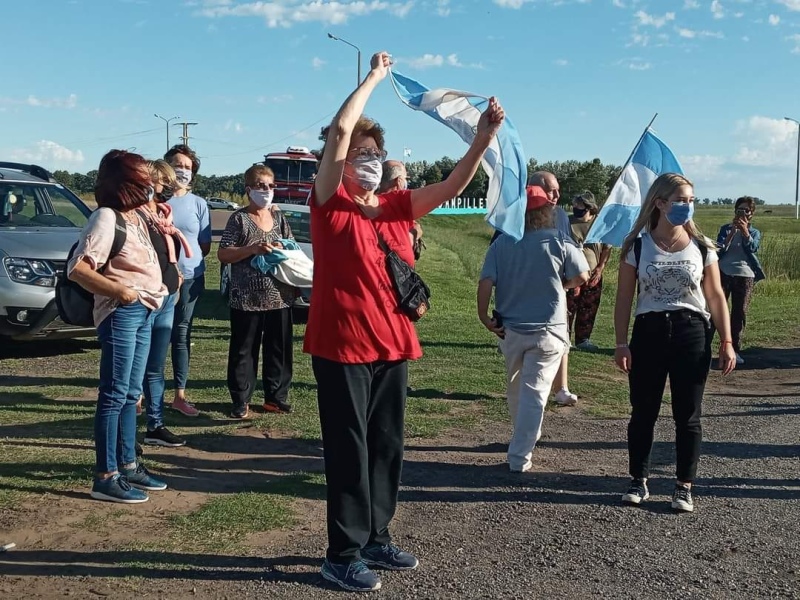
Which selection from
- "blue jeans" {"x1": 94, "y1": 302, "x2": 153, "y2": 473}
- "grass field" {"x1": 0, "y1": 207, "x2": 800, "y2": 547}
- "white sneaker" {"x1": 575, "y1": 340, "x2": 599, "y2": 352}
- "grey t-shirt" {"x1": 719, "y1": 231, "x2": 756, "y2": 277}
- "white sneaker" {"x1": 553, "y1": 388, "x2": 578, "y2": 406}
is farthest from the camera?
"white sneaker" {"x1": 575, "y1": 340, "x2": 599, "y2": 352}

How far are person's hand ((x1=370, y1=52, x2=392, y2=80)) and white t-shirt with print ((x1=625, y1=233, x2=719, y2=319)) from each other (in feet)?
7.21

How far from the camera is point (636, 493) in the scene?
18.2 feet

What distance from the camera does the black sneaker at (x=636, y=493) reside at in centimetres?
552

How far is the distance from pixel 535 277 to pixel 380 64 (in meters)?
2.56

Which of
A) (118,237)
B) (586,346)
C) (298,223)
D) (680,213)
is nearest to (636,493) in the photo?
(680,213)

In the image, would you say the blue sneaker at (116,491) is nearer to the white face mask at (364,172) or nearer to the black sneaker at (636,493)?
the white face mask at (364,172)

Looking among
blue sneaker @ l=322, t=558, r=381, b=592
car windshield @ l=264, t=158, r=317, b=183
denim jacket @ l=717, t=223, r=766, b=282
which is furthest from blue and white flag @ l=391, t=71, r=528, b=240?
car windshield @ l=264, t=158, r=317, b=183

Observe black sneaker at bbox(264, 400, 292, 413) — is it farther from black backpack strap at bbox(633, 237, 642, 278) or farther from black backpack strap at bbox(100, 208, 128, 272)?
black backpack strap at bbox(633, 237, 642, 278)

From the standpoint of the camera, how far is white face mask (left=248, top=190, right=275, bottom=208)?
7.32 metres

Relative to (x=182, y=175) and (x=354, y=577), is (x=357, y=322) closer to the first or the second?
(x=354, y=577)

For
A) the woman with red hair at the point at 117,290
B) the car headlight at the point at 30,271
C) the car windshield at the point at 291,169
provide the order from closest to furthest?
the woman with red hair at the point at 117,290 → the car headlight at the point at 30,271 → the car windshield at the point at 291,169

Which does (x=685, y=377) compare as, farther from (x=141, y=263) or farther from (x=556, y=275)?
(x=141, y=263)

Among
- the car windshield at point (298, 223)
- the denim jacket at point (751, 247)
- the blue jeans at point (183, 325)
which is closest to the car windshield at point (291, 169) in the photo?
the car windshield at point (298, 223)

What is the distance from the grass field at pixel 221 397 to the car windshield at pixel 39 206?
148 cm
